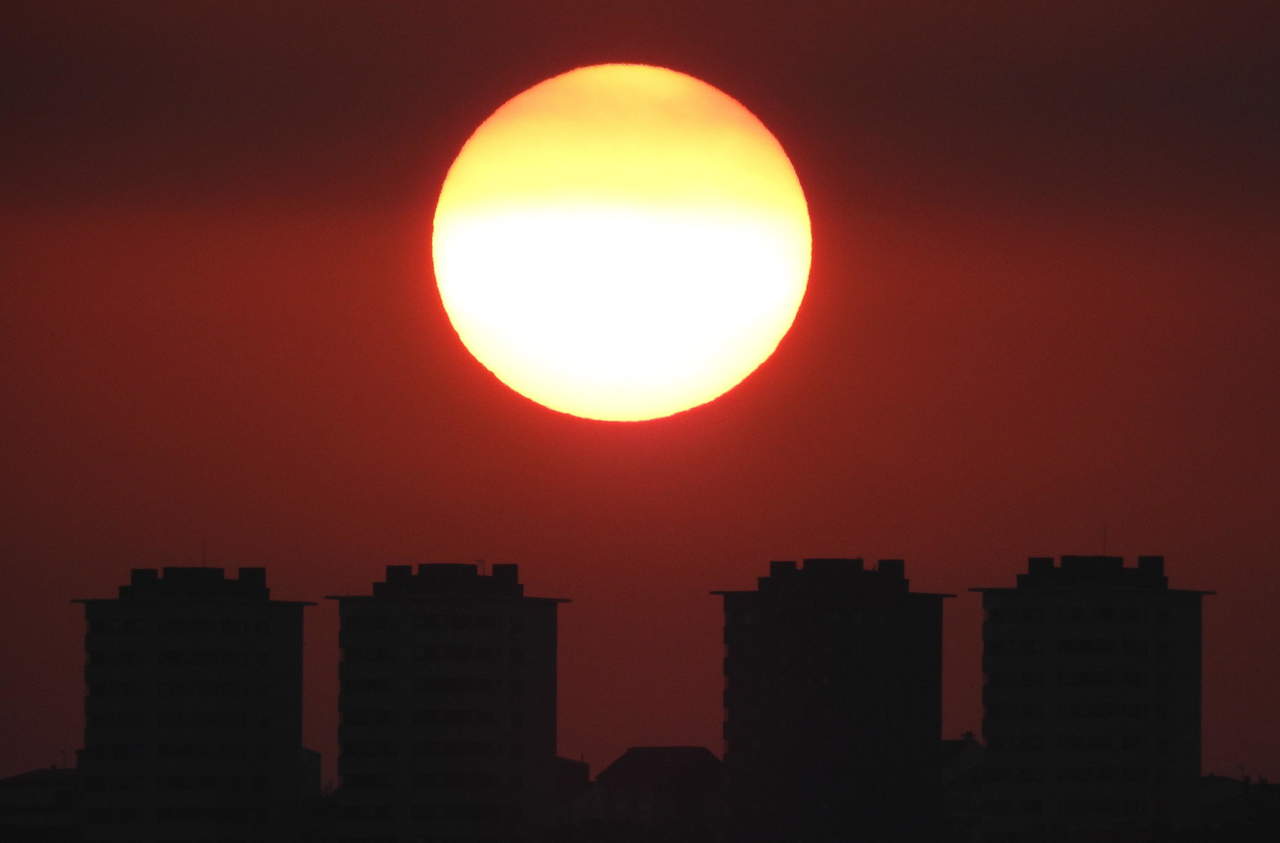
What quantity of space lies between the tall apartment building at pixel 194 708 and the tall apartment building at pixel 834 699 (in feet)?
88.6

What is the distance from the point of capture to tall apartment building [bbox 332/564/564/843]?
533 ft

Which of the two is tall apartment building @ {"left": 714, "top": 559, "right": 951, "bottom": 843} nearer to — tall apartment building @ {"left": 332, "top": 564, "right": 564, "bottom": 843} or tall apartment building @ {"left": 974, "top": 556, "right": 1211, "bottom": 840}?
tall apartment building @ {"left": 974, "top": 556, "right": 1211, "bottom": 840}

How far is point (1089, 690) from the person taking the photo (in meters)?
172

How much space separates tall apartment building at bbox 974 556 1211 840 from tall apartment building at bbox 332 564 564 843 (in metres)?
24.7

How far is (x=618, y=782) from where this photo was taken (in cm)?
17012

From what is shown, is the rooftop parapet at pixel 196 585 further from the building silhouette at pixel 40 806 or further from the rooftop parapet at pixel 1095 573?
the rooftop parapet at pixel 1095 573

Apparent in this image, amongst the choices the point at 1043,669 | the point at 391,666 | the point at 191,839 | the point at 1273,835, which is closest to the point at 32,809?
the point at 191,839

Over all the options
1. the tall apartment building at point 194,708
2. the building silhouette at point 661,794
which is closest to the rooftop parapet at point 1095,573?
the building silhouette at point 661,794

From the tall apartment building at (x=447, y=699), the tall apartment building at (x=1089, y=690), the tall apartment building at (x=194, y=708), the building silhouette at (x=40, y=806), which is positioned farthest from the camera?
the tall apartment building at (x=1089, y=690)

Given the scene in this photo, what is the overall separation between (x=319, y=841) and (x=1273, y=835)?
6479 cm

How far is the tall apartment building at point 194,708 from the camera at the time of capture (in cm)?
16525

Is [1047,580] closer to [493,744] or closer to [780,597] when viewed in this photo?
[780,597]

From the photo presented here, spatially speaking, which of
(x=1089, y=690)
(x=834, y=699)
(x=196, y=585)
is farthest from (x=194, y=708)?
(x=1089, y=690)

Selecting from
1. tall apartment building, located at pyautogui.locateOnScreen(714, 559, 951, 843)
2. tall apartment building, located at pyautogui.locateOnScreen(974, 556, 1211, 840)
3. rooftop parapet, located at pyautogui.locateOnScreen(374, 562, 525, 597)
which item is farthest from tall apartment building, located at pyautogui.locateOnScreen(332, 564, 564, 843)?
tall apartment building, located at pyautogui.locateOnScreen(974, 556, 1211, 840)
